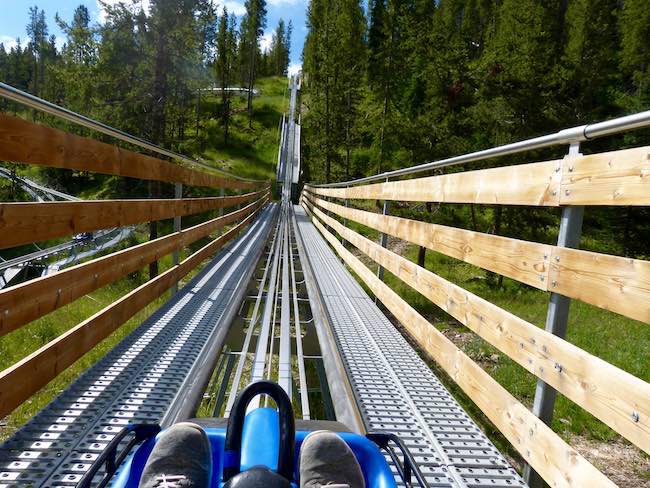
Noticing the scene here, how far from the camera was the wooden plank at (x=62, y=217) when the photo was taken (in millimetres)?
1854

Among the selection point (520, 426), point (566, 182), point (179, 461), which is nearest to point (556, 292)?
point (566, 182)

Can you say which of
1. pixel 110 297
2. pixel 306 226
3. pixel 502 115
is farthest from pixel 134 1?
pixel 502 115

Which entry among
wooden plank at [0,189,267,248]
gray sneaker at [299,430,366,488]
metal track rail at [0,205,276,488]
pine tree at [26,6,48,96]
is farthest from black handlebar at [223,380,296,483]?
pine tree at [26,6,48,96]

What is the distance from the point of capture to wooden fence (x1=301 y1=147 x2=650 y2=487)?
50.9 inches

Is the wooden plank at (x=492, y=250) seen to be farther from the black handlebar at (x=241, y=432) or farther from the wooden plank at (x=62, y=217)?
the wooden plank at (x=62, y=217)

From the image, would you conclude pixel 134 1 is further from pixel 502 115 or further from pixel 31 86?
pixel 31 86

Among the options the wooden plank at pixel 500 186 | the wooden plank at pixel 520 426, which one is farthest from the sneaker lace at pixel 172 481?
the wooden plank at pixel 500 186

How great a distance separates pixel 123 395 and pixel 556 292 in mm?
2092

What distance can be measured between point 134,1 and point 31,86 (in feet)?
193

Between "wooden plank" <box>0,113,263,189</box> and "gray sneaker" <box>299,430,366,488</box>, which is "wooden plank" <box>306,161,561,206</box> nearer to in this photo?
"gray sneaker" <box>299,430,366,488</box>

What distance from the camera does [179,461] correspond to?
130 cm

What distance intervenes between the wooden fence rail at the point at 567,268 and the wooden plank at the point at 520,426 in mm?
480

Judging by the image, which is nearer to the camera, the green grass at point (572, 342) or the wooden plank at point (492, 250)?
the wooden plank at point (492, 250)

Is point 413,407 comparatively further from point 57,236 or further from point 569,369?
point 57,236
